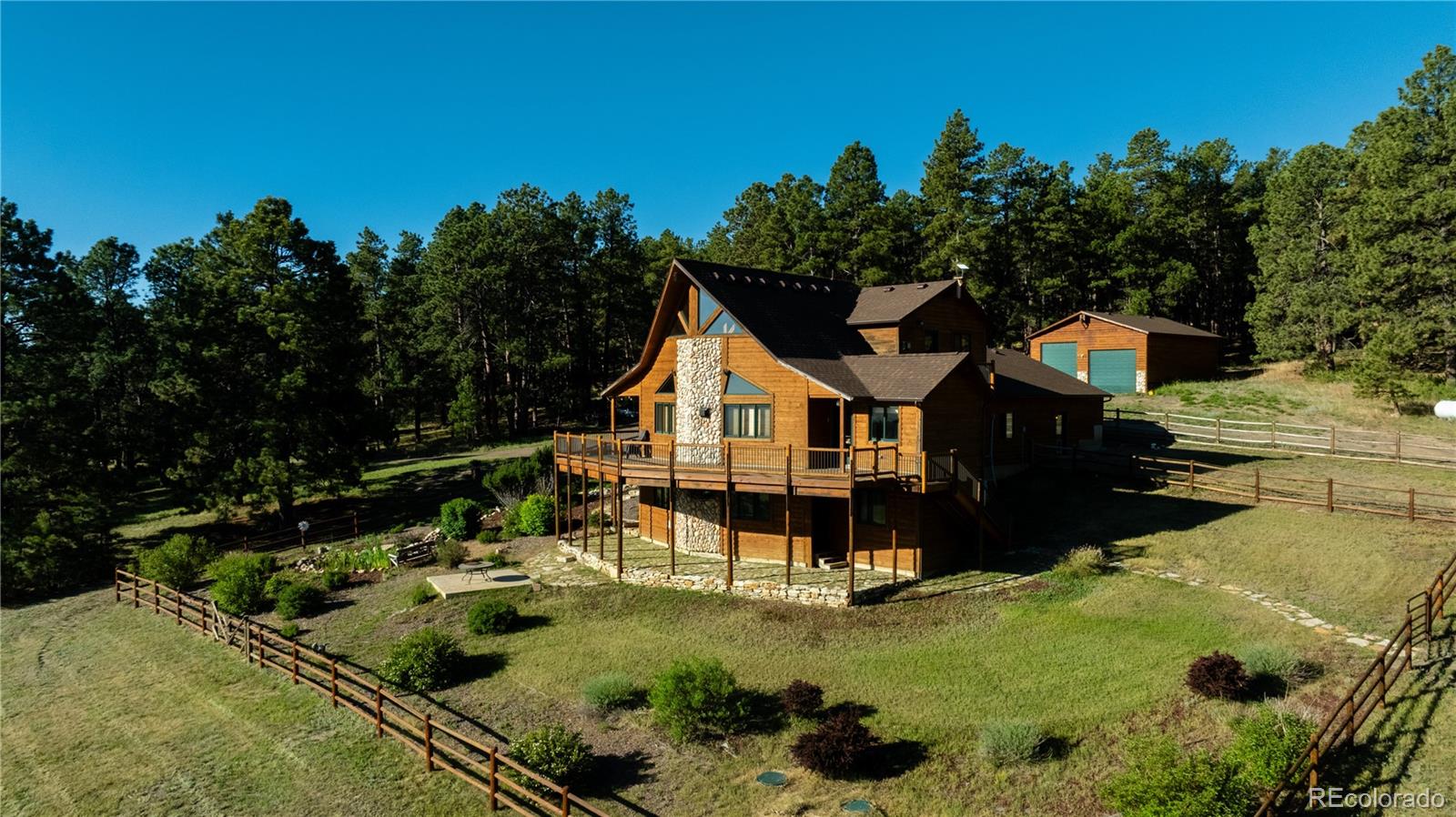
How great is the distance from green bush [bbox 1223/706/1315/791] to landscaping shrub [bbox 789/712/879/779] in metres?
5.37

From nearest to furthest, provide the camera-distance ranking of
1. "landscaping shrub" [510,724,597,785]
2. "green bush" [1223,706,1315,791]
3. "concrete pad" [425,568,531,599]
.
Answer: "green bush" [1223,706,1315,791]
"landscaping shrub" [510,724,597,785]
"concrete pad" [425,568,531,599]

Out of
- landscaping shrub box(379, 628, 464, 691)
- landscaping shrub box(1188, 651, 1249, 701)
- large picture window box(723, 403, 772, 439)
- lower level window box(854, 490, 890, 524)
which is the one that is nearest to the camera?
landscaping shrub box(1188, 651, 1249, 701)

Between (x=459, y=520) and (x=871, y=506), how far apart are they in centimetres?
1751

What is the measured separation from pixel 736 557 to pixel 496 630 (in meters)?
8.09

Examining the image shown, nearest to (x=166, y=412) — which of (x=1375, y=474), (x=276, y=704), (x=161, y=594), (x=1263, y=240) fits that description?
(x=161, y=594)

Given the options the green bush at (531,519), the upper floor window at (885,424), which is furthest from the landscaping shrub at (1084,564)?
the green bush at (531,519)

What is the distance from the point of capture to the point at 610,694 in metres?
15.2

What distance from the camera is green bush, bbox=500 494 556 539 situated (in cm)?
3050

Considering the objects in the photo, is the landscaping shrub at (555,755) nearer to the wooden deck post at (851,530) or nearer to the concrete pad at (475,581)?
the wooden deck post at (851,530)

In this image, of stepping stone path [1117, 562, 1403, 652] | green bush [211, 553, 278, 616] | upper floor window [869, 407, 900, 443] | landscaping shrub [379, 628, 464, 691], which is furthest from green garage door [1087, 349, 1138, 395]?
green bush [211, 553, 278, 616]

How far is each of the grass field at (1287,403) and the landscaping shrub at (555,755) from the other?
122ft

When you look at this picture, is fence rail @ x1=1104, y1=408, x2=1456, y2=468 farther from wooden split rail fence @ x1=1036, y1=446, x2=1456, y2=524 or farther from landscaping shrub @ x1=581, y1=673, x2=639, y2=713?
landscaping shrub @ x1=581, y1=673, x2=639, y2=713

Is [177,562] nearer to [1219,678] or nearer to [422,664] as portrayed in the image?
[422,664]

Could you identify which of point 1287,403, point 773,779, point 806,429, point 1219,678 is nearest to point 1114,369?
point 1287,403
